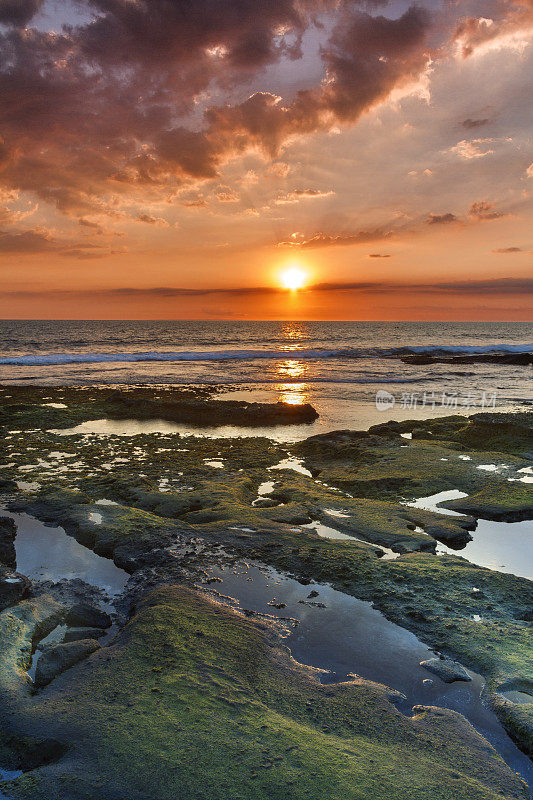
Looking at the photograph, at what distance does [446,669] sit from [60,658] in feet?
11.2

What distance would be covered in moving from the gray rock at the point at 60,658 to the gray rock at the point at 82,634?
164 mm

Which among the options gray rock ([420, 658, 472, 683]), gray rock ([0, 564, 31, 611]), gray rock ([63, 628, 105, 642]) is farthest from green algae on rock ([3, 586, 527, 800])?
gray rock ([0, 564, 31, 611])

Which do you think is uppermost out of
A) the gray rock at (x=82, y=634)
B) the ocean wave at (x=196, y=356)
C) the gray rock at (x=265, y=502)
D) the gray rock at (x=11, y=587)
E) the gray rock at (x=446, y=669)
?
the ocean wave at (x=196, y=356)

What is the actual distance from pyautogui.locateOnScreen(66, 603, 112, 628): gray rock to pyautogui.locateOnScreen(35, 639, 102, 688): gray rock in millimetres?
376

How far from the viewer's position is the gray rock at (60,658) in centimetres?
404

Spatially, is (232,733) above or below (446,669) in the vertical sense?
above

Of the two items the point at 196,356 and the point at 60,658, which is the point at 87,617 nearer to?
the point at 60,658

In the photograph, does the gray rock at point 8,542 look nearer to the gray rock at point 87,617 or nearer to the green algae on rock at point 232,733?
the gray rock at point 87,617

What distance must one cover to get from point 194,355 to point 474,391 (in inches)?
1267

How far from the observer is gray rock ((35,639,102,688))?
404 cm

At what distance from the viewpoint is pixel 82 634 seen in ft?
15.2

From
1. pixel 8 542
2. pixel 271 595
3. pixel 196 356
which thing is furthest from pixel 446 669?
pixel 196 356

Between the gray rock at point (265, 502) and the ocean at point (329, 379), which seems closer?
the gray rock at point (265, 502)

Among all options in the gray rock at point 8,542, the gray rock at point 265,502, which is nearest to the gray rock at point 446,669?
the gray rock at point 265,502
